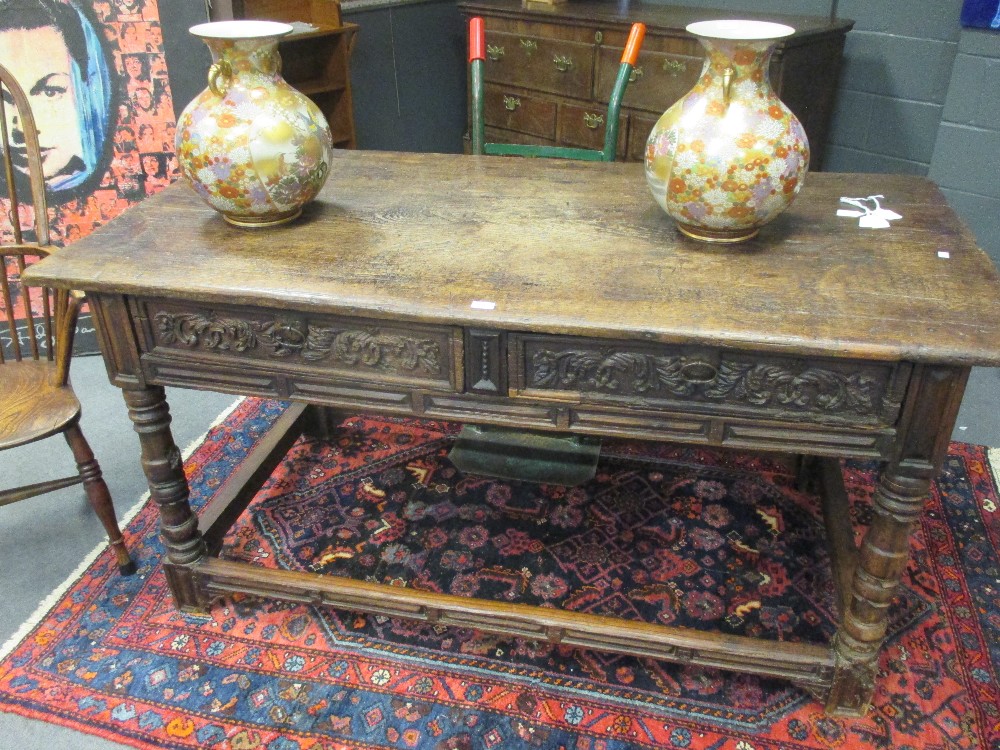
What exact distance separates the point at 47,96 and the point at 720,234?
2.21m

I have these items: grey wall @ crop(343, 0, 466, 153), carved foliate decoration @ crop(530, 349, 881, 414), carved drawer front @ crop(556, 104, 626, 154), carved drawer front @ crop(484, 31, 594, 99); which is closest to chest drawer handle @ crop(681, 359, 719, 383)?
carved foliate decoration @ crop(530, 349, 881, 414)

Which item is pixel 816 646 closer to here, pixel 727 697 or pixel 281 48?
pixel 727 697

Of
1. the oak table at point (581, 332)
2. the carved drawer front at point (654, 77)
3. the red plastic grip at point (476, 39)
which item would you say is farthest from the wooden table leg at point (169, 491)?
the carved drawer front at point (654, 77)

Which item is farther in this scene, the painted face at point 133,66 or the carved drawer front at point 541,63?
the carved drawer front at point 541,63

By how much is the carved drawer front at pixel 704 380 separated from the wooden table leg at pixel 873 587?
0.55 ft

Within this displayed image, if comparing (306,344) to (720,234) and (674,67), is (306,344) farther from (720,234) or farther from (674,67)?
(674,67)

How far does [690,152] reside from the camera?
1387 millimetres

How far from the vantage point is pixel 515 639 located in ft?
5.97

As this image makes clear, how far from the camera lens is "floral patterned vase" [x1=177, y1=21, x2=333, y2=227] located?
58.2 inches

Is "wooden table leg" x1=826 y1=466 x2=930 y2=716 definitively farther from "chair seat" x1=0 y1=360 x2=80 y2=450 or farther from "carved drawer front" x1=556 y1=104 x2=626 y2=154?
"carved drawer front" x1=556 y1=104 x2=626 y2=154

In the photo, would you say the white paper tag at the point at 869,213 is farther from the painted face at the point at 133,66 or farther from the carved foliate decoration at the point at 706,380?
the painted face at the point at 133,66

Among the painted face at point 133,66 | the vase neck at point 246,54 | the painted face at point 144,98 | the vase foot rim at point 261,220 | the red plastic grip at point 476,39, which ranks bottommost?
the vase foot rim at point 261,220

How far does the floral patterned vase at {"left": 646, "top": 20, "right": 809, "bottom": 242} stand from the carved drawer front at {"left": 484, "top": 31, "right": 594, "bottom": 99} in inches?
86.4

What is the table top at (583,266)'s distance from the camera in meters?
1.27
